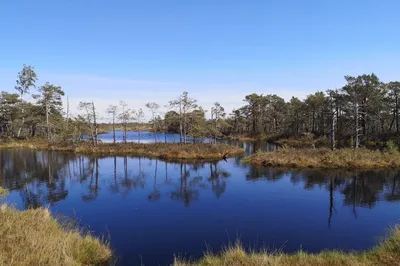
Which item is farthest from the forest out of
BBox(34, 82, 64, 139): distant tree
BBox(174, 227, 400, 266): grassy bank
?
BBox(174, 227, 400, 266): grassy bank

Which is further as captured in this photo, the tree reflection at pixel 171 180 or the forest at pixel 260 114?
the forest at pixel 260 114

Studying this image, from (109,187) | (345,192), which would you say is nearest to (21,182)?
(109,187)

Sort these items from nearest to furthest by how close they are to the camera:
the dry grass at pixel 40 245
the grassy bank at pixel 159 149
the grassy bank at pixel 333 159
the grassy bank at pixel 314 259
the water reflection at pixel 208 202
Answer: the dry grass at pixel 40 245, the grassy bank at pixel 314 259, the water reflection at pixel 208 202, the grassy bank at pixel 333 159, the grassy bank at pixel 159 149

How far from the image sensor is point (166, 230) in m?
17.2

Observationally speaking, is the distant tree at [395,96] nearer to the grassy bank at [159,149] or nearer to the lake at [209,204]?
the grassy bank at [159,149]

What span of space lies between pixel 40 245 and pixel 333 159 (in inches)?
1419

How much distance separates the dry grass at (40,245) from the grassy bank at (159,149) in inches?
1426

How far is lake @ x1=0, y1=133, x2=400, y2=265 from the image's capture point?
15430mm

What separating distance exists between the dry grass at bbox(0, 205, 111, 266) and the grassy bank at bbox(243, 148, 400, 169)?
31.5 meters

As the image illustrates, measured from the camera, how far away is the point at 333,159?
1542 inches

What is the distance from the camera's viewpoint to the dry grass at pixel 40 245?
9.26 meters

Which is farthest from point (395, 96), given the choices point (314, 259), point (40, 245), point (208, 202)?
point (40, 245)

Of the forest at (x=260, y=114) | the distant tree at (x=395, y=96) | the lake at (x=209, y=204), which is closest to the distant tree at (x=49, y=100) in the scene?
the forest at (x=260, y=114)

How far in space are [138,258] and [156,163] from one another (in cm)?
3238
